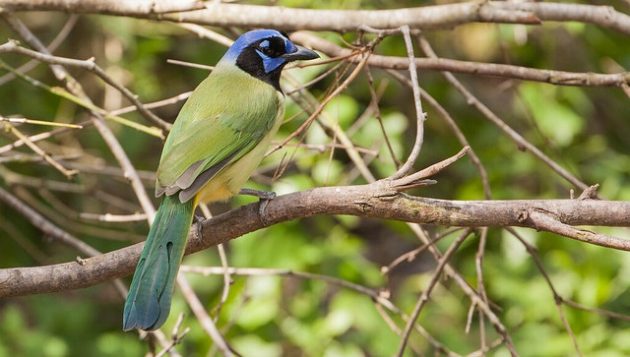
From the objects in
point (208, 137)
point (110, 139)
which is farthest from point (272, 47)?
point (110, 139)

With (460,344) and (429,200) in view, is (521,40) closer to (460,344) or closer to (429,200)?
(460,344)

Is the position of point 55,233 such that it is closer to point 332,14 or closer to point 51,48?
point 51,48

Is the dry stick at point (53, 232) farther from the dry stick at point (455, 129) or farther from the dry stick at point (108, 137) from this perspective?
the dry stick at point (455, 129)

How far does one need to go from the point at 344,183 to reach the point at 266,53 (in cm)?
83

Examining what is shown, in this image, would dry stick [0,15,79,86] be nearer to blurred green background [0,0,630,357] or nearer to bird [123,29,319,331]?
blurred green background [0,0,630,357]

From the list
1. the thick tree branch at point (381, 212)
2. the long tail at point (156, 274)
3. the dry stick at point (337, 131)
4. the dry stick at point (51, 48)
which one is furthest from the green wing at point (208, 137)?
the dry stick at point (51, 48)

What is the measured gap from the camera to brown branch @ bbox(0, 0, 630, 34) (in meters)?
3.77

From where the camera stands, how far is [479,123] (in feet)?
19.3

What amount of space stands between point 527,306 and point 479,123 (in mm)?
1447

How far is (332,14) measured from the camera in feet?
12.7

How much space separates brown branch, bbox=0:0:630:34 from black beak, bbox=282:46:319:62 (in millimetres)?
93

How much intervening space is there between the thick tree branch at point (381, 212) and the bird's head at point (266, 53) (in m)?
1.11

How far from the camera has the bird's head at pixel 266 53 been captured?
12.8ft

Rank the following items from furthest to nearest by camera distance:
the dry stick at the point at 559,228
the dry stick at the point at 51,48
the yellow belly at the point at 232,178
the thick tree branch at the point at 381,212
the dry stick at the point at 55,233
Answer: the dry stick at the point at 51,48, the dry stick at the point at 55,233, the yellow belly at the point at 232,178, the thick tree branch at the point at 381,212, the dry stick at the point at 559,228
